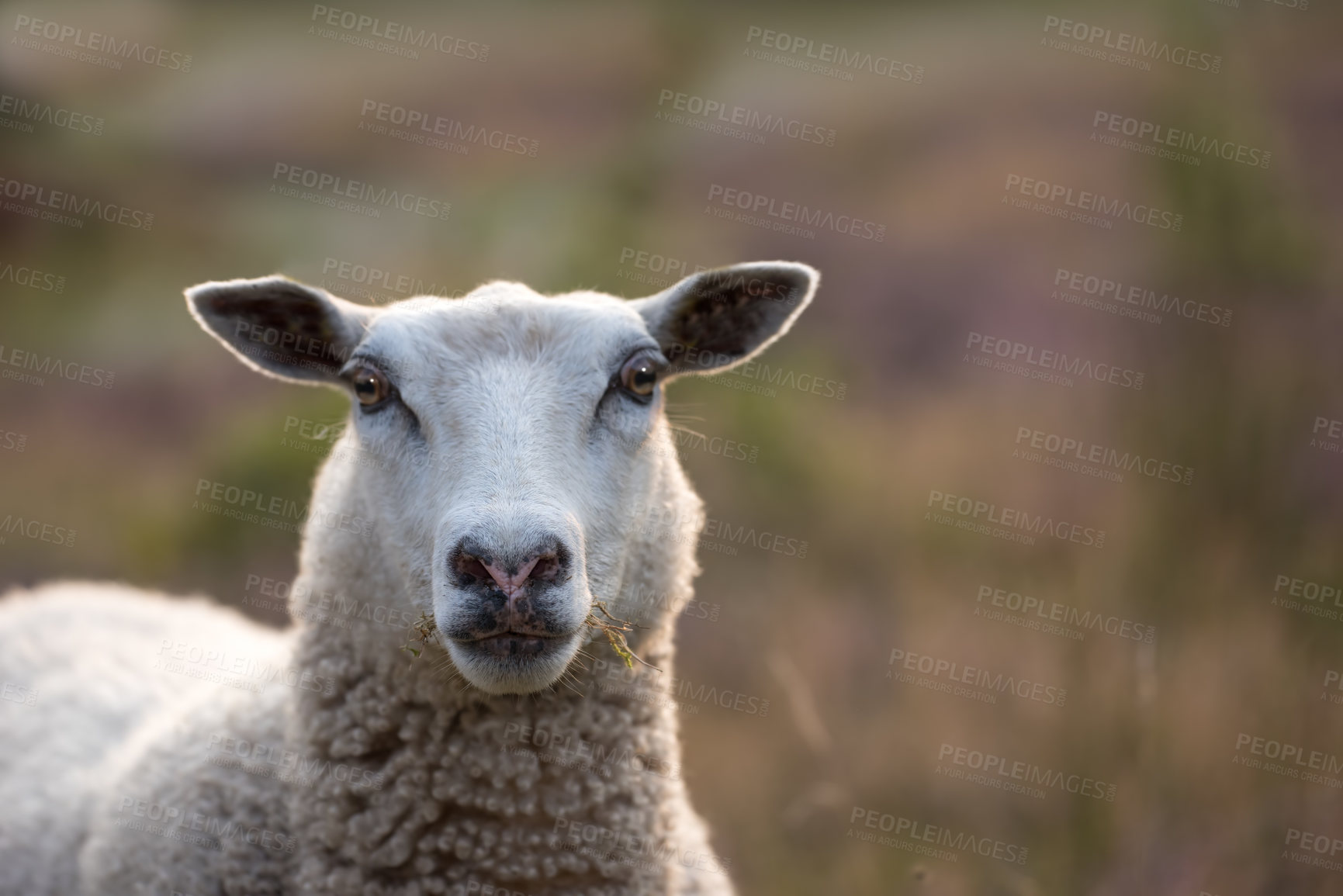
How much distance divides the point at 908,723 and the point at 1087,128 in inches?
548

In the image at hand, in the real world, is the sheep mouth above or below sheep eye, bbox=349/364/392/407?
below

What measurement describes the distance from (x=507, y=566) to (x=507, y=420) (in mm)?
506

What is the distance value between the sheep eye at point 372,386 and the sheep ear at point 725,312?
0.88 metres

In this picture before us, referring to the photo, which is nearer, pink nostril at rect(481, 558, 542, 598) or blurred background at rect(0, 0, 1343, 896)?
pink nostril at rect(481, 558, 542, 598)

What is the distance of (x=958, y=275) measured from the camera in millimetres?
15422

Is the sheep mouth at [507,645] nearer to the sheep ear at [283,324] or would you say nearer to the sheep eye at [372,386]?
the sheep eye at [372,386]

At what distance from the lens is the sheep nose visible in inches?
90.5

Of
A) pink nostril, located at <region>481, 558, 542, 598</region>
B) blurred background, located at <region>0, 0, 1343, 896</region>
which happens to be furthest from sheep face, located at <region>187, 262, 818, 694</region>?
blurred background, located at <region>0, 0, 1343, 896</region>

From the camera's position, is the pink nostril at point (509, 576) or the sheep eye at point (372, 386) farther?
the sheep eye at point (372, 386)

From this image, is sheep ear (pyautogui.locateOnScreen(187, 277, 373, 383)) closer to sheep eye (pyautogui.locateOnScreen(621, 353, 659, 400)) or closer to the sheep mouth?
sheep eye (pyautogui.locateOnScreen(621, 353, 659, 400))

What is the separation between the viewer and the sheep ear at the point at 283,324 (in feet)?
10.0

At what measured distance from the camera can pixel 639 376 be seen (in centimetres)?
298

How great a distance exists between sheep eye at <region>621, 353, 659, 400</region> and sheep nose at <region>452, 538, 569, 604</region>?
736mm

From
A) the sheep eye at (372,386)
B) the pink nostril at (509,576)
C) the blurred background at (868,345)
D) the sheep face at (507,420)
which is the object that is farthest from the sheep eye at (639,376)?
the pink nostril at (509,576)
